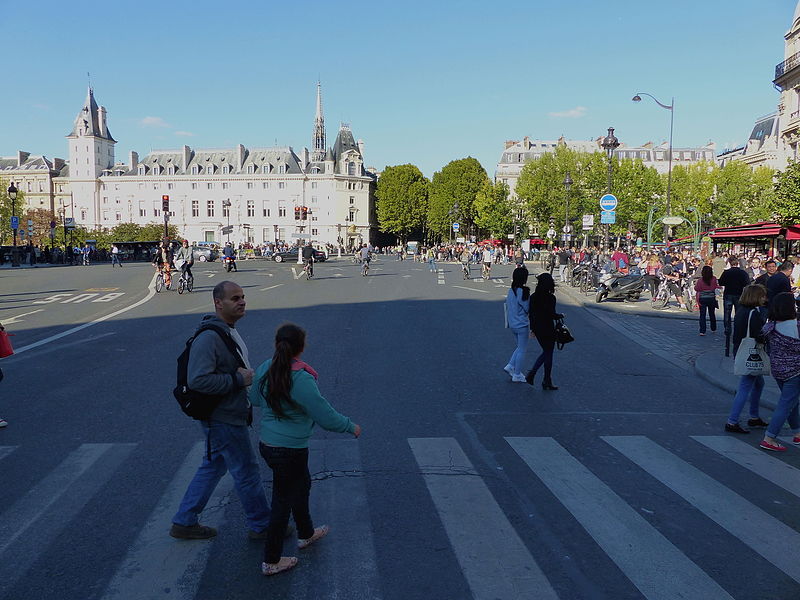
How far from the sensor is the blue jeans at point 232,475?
14.3 ft

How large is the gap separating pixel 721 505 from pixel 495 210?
8390cm

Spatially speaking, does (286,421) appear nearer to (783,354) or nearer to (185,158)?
→ (783,354)

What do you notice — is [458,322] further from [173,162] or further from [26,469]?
[173,162]

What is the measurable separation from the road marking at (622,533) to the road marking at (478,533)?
54 cm

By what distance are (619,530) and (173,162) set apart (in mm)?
130518

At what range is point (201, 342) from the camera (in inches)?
165

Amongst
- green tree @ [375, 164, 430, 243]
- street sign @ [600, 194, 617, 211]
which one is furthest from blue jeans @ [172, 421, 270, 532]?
green tree @ [375, 164, 430, 243]

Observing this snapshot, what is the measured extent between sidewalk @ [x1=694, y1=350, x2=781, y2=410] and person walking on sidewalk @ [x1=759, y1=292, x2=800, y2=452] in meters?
1.77

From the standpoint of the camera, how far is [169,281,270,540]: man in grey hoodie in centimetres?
418

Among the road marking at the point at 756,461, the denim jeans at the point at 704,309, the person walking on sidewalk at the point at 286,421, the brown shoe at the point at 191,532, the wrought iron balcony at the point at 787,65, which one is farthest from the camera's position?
the wrought iron balcony at the point at 787,65

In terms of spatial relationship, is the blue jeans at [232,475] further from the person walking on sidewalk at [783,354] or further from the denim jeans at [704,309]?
the denim jeans at [704,309]

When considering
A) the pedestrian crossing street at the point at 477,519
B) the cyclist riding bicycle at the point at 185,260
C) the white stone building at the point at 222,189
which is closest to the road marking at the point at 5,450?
the pedestrian crossing street at the point at 477,519

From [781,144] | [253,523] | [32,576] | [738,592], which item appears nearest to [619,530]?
[738,592]

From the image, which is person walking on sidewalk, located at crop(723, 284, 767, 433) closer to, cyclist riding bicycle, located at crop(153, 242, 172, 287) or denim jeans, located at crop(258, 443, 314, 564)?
denim jeans, located at crop(258, 443, 314, 564)
